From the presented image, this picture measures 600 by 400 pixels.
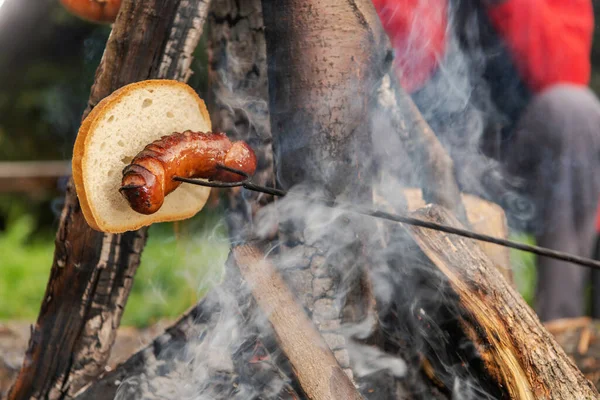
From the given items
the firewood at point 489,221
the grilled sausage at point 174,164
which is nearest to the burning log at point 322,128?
the grilled sausage at point 174,164

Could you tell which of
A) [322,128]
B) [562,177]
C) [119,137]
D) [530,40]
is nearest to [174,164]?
[119,137]

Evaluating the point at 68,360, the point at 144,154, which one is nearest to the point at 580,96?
the point at 144,154

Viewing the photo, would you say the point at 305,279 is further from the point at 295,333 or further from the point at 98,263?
the point at 98,263

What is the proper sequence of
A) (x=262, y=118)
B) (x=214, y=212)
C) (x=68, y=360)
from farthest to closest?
(x=214, y=212) → (x=262, y=118) → (x=68, y=360)

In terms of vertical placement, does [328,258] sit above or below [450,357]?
above

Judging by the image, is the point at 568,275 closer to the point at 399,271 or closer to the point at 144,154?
the point at 399,271

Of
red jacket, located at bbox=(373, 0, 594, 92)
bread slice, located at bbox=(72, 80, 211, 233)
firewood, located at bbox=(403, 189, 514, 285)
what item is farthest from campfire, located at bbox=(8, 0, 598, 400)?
red jacket, located at bbox=(373, 0, 594, 92)
